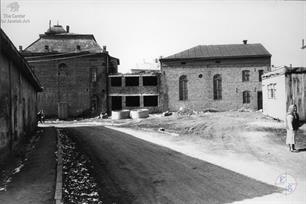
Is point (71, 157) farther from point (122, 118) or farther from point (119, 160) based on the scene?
point (122, 118)

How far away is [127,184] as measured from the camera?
7.72 m

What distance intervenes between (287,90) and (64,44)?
99.9 feet

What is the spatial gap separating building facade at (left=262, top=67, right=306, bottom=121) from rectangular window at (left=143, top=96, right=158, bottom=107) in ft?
60.5

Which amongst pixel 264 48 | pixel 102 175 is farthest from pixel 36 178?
pixel 264 48

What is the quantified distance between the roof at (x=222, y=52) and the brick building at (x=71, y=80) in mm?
8814

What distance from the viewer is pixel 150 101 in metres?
38.8

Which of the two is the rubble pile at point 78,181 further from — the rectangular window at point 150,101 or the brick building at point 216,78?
the brick building at point 216,78

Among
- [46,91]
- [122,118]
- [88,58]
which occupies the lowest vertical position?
[122,118]

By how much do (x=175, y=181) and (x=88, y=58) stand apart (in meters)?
33.1

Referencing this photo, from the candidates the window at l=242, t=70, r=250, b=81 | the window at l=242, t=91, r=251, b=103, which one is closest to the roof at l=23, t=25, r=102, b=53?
the window at l=242, t=70, r=250, b=81

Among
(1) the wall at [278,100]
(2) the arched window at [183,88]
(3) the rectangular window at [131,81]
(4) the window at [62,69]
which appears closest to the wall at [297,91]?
(1) the wall at [278,100]

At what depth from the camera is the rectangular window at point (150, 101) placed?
3866 centimetres

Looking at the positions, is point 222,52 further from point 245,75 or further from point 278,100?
point 278,100

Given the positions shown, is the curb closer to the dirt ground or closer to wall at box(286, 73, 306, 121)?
the dirt ground
